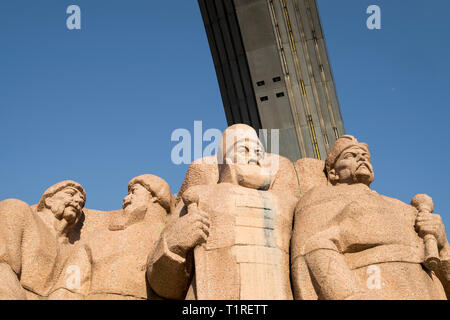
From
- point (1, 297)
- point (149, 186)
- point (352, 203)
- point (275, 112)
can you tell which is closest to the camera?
point (1, 297)

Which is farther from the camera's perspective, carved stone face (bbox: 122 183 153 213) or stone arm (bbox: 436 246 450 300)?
carved stone face (bbox: 122 183 153 213)

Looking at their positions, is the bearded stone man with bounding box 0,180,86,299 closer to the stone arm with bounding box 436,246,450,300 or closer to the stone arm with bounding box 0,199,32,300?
the stone arm with bounding box 0,199,32,300

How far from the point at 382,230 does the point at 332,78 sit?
957cm

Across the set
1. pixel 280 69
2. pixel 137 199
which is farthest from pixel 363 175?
pixel 280 69

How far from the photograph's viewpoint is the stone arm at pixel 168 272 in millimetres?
5870

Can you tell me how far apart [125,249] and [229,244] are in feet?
4.24

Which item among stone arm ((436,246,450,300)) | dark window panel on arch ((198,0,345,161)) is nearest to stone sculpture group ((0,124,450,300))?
stone arm ((436,246,450,300))

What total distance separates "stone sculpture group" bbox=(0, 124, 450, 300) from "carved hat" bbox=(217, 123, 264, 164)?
1 cm

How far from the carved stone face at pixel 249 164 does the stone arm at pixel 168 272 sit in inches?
37.8

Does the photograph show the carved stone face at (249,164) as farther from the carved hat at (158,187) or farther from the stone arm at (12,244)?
the stone arm at (12,244)

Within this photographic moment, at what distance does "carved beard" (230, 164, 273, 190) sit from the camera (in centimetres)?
648

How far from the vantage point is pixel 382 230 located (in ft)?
18.9
